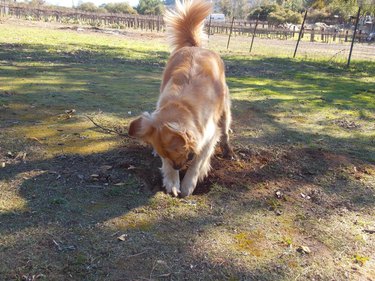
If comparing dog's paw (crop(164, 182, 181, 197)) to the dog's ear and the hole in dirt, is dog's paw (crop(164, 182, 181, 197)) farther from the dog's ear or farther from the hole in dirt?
the dog's ear

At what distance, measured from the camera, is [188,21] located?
592 centimetres

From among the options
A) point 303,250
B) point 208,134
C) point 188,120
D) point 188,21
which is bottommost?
point 303,250

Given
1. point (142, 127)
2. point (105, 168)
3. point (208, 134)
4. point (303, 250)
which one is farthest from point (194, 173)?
point (303, 250)

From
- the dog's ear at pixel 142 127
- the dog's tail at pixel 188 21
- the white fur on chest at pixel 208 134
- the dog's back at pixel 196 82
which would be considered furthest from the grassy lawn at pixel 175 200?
the dog's tail at pixel 188 21

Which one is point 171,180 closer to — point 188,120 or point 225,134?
point 188,120

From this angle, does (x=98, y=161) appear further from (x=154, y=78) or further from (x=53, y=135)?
(x=154, y=78)

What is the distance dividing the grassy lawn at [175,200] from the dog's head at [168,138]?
1.46 feet

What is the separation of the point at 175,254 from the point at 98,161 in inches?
72.5

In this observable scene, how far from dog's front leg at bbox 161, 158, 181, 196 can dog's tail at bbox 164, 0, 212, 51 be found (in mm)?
2756

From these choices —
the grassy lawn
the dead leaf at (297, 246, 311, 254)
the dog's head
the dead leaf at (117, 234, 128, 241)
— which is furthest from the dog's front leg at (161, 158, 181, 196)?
the dead leaf at (297, 246, 311, 254)

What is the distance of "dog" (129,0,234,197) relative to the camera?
338cm

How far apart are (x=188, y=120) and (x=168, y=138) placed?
288mm

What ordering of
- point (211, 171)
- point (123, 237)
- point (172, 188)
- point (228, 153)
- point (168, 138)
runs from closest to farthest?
point (123, 237) → point (168, 138) → point (172, 188) → point (211, 171) → point (228, 153)

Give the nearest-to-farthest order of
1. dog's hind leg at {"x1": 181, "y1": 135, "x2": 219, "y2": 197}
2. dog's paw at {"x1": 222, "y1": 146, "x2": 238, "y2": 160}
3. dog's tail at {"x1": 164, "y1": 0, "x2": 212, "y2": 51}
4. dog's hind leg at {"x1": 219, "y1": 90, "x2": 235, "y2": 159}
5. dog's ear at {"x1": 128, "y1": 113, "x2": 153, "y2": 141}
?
dog's ear at {"x1": 128, "y1": 113, "x2": 153, "y2": 141} < dog's hind leg at {"x1": 181, "y1": 135, "x2": 219, "y2": 197} < dog's paw at {"x1": 222, "y1": 146, "x2": 238, "y2": 160} < dog's hind leg at {"x1": 219, "y1": 90, "x2": 235, "y2": 159} < dog's tail at {"x1": 164, "y1": 0, "x2": 212, "y2": 51}
